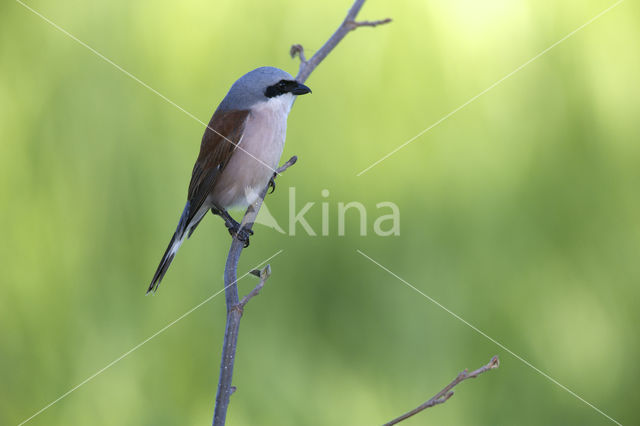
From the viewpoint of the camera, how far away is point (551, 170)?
6.02 ft

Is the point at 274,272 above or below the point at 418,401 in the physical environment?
above

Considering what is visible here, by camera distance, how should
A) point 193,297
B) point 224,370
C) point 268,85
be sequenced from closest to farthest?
point 224,370 < point 268,85 < point 193,297

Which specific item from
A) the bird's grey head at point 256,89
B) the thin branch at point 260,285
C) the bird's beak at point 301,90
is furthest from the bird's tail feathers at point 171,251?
the thin branch at point 260,285

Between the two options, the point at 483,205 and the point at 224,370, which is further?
the point at 483,205

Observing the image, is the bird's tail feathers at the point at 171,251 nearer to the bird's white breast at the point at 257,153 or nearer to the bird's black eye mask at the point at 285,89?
the bird's white breast at the point at 257,153

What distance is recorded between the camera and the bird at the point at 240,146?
1.69 meters

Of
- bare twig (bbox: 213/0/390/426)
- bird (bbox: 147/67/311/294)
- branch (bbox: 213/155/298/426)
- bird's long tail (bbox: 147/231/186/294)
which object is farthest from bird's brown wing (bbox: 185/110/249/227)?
branch (bbox: 213/155/298/426)

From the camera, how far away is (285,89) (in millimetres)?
1604

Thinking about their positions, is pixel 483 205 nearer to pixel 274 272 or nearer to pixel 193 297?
pixel 274 272

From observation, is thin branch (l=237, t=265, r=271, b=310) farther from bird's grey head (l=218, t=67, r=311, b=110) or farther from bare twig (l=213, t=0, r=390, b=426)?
bird's grey head (l=218, t=67, r=311, b=110)

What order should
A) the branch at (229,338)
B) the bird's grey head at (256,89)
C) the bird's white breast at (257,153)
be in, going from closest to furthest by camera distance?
1. the branch at (229,338)
2. the bird's grey head at (256,89)
3. the bird's white breast at (257,153)

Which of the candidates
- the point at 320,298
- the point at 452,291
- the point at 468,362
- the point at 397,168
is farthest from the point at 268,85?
the point at 468,362

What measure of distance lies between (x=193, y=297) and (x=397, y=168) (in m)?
0.72

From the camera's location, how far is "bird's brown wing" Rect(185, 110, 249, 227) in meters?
1.71
